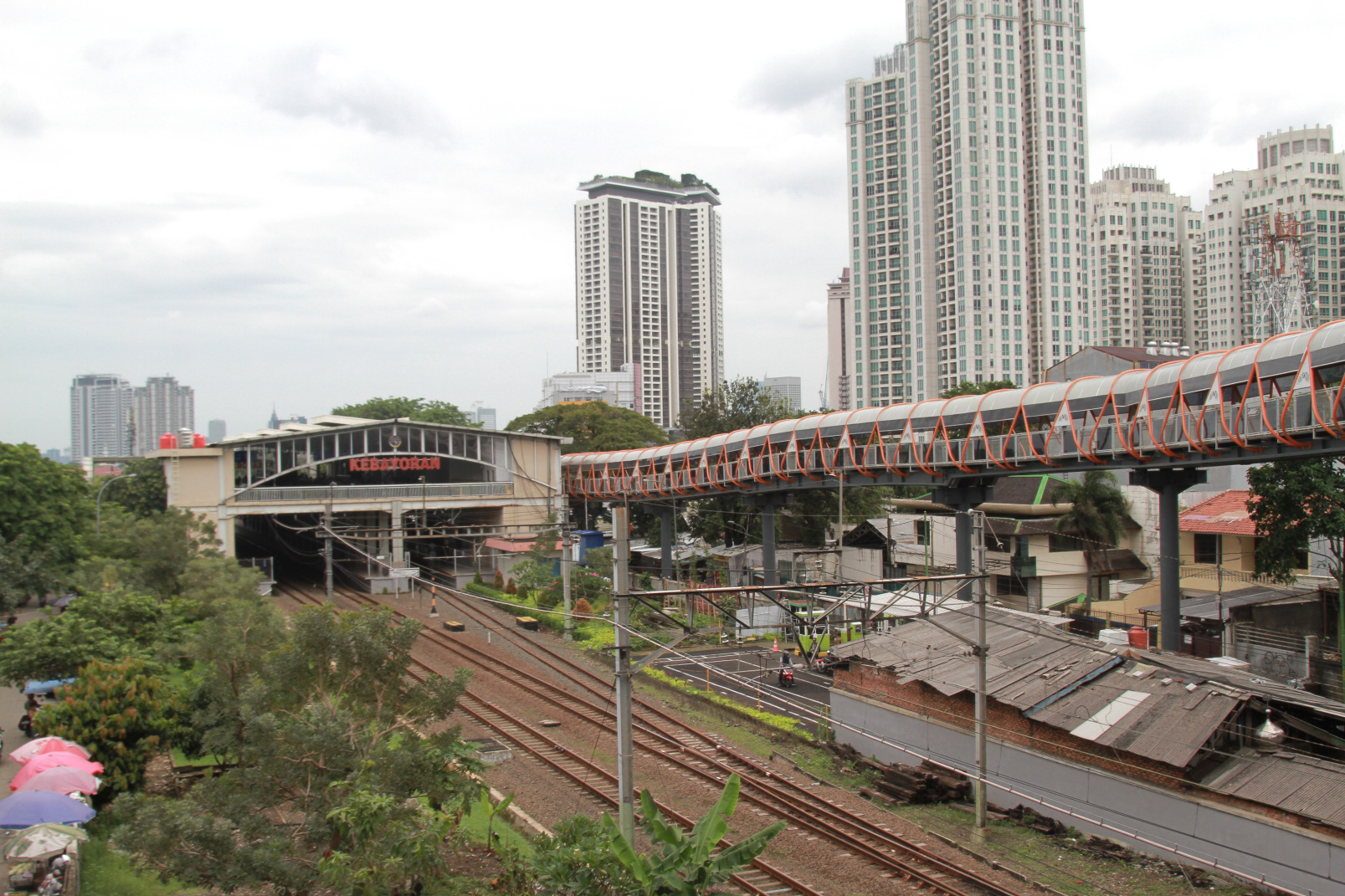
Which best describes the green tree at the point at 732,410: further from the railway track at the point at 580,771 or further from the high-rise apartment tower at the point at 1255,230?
the high-rise apartment tower at the point at 1255,230

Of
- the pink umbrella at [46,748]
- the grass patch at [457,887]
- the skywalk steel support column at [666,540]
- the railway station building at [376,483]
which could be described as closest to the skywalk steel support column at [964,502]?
the railway station building at [376,483]

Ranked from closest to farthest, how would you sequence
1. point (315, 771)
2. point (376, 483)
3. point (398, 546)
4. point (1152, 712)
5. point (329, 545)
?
point (315, 771) < point (1152, 712) < point (329, 545) < point (398, 546) < point (376, 483)

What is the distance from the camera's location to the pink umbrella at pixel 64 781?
1445 centimetres

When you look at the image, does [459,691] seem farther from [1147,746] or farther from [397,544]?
[397,544]

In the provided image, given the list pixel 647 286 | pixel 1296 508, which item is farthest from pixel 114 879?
pixel 647 286

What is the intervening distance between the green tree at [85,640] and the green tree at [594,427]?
46893 millimetres

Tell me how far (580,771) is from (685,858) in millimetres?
9777

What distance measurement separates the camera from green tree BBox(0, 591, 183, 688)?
20.2 m

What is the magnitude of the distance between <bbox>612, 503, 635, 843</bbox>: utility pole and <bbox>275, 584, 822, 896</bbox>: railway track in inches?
147

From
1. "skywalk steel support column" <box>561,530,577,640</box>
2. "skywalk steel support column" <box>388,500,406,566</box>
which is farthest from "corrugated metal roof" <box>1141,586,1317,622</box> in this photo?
"skywalk steel support column" <box>388,500,406,566</box>

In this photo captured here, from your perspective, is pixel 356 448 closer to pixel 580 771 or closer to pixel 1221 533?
pixel 580 771

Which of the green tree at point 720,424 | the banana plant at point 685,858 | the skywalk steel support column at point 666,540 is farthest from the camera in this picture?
the green tree at point 720,424

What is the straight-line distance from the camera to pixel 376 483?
48.7 m

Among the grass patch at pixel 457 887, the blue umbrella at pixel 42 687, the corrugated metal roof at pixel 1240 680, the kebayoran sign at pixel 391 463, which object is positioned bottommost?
the grass patch at pixel 457 887
